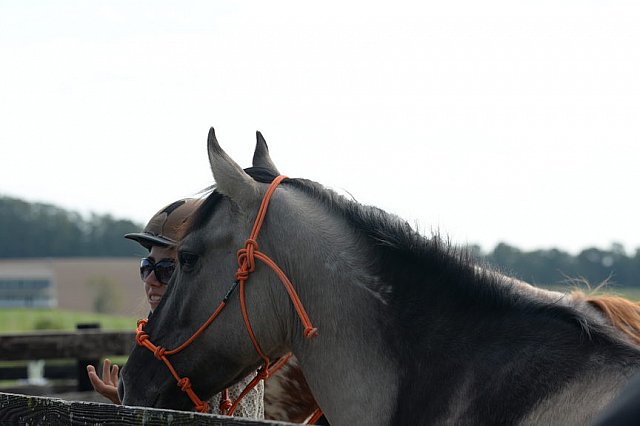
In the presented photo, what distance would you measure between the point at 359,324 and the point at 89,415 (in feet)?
3.39

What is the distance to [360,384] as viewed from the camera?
312 centimetres

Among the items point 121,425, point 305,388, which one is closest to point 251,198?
point 121,425

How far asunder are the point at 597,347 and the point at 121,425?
62.4 inches

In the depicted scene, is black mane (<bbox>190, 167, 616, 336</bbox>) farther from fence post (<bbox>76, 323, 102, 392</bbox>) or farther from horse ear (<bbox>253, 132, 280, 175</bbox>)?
fence post (<bbox>76, 323, 102, 392</bbox>)

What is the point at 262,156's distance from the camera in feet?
12.3

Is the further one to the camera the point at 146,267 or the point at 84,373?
the point at 84,373

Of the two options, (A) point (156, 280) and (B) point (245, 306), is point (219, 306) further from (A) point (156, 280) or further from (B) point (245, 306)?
(A) point (156, 280)

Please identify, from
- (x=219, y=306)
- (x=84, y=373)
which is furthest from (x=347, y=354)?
(x=84, y=373)

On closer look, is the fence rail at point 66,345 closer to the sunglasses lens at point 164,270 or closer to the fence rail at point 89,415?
the sunglasses lens at point 164,270

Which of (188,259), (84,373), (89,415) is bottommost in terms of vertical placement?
(84,373)

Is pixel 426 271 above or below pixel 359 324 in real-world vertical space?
above

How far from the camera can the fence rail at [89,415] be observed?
247cm

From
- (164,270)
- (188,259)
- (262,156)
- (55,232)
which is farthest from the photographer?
(55,232)

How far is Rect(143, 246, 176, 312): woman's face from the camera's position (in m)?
4.11
